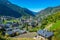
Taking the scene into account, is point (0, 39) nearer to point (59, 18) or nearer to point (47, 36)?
point (47, 36)

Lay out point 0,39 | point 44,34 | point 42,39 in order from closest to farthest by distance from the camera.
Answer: point 0,39 → point 42,39 → point 44,34

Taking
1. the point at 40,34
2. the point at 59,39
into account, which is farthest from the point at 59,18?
the point at 59,39

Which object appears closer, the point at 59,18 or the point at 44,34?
the point at 44,34

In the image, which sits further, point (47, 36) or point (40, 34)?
point (40, 34)

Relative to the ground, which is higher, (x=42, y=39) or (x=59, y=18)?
(x=59, y=18)

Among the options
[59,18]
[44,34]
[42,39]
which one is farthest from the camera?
[59,18]

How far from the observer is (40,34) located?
34.7 metres

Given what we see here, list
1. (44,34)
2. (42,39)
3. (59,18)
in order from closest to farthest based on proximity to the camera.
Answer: (42,39), (44,34), (59,18)

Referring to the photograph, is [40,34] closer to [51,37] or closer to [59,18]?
[51,37]

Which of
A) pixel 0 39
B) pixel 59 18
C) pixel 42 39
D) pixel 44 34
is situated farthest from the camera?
pixel 59 18

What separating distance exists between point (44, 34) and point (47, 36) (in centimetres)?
112

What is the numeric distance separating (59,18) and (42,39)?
1146 inches

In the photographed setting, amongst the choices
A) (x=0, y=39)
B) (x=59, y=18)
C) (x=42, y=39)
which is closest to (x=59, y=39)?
(x=42, y=39)

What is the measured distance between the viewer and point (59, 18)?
59.1 meters
